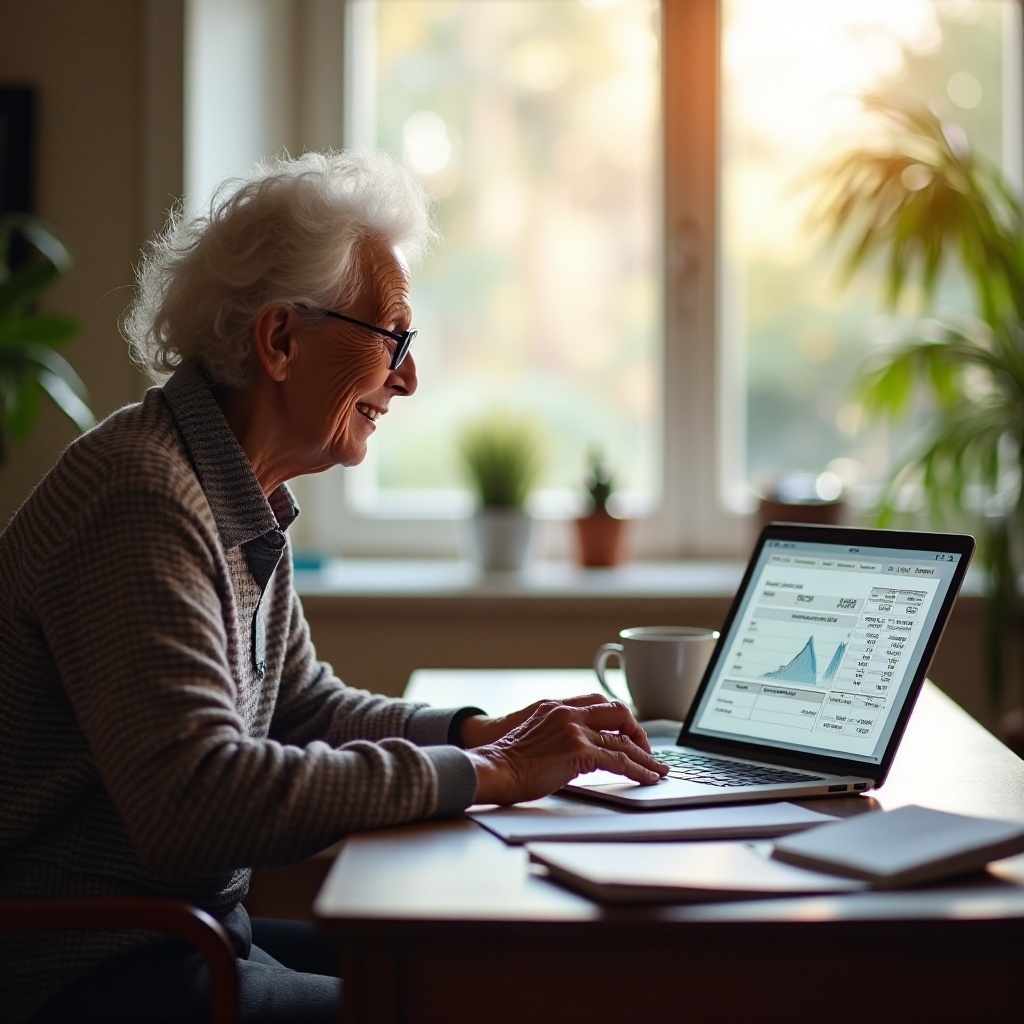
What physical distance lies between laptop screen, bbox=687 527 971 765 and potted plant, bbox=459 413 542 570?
46.3 inches

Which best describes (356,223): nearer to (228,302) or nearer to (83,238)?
(228,302)

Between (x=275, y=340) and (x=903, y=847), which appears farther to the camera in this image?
(x=275, y=340)

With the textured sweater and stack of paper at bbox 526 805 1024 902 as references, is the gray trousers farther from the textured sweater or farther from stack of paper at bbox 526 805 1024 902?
stack of paper at bbox 526 805 1024 902

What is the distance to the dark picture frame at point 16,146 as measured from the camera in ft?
8.54

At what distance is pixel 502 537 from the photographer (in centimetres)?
265

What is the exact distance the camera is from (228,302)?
133cm

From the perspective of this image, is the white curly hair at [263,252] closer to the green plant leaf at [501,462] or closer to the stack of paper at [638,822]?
the stack of paper at [638,822]

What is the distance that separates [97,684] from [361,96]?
2179mm

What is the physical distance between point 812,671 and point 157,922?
699 mm

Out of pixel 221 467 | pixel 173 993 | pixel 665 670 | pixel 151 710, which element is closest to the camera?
pixel 151 710

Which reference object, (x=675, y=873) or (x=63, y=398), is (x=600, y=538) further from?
(x=675, y=873)

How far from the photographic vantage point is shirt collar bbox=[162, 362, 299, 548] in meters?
1.25

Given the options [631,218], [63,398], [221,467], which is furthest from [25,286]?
[631,218]

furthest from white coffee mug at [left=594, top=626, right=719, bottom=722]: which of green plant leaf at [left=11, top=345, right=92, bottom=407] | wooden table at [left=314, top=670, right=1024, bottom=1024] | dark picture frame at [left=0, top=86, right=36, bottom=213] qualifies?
dark picture frame at [left=0, top=86, right=36, bottom=213]
